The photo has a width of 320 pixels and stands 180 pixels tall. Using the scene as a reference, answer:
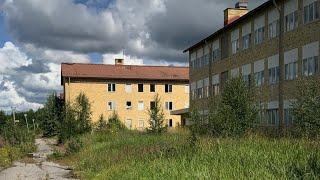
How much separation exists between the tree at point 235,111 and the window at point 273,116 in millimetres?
8758

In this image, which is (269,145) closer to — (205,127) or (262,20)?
(205,127)

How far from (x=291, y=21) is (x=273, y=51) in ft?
10.5

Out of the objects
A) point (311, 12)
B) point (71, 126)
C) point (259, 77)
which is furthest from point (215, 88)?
point (311, 12)

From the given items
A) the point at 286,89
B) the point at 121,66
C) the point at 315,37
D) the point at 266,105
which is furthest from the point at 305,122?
the point at 121,66

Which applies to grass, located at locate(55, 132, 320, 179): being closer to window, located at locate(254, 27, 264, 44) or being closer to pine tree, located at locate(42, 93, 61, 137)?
window, located at locate(254, 27, 264, 44)

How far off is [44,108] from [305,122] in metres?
51.7

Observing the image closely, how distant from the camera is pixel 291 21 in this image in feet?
113

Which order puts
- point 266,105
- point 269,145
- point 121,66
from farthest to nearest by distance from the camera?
point 121,66
point 266,105
point 269,145

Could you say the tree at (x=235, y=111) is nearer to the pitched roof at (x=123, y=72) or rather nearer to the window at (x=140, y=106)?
the pitched roof at (x=123, y=72)

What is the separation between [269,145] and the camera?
13578 millimetres

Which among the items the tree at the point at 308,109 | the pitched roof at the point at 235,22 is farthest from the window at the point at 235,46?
the tree at the point at 308,109

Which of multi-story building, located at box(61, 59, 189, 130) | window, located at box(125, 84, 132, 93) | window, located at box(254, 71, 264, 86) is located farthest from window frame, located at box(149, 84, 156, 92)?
window, located at box(254, 71, 264, 86)

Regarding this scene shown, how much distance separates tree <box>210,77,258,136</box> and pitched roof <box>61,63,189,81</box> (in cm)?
5017

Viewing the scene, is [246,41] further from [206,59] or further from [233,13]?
[206,59]
